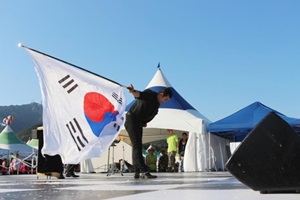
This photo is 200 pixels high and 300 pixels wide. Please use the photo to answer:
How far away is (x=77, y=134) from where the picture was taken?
12.8 feet

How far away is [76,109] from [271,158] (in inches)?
95.0

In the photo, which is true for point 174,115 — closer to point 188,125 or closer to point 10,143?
point 188,125

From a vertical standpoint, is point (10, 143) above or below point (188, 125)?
below

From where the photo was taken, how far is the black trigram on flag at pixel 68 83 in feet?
13.4

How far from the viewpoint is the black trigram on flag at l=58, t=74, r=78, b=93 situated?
13.4ft

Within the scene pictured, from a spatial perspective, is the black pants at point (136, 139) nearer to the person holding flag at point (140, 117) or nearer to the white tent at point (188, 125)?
the person holding flag at point (140, 117)

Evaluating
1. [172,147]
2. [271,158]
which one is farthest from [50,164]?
[172,147]

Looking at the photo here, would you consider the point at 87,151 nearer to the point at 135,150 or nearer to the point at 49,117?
the point at 49,117

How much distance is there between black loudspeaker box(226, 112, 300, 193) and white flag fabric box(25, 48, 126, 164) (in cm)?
197

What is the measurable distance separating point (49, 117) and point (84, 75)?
1.95ft

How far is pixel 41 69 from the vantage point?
4.18m

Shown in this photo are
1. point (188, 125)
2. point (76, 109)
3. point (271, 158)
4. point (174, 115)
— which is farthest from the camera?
point (174, 115)

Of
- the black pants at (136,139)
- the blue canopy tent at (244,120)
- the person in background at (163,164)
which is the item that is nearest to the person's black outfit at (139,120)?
the black pants at (136,139)

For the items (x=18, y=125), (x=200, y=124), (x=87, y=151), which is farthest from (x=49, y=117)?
(x=18, y=125)
